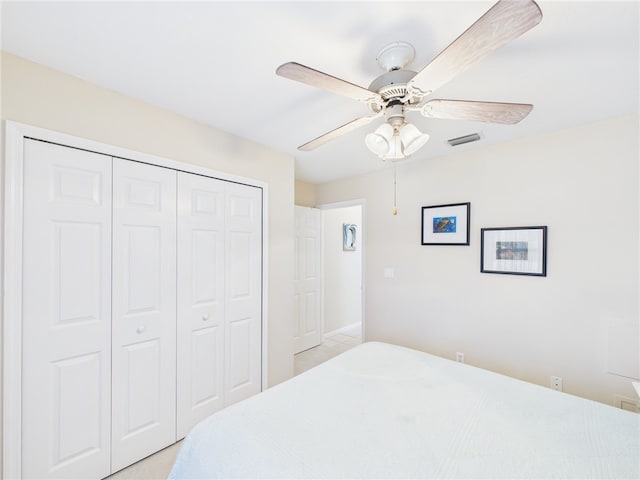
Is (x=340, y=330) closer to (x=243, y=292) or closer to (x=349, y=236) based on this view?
(x=349, y=236)

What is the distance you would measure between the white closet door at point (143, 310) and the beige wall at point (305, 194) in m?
2.04

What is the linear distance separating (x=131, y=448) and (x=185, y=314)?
852mm

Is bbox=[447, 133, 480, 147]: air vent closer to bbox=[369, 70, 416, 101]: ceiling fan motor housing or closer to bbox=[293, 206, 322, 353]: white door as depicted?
bbox=[369, 70, 416, 101]: ceiling fan motor housing

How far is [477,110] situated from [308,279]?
2985 mm

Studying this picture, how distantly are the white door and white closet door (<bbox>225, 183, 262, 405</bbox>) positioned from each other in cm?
122

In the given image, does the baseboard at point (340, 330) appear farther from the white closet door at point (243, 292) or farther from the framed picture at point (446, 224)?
the framed picture at point (446, 224)

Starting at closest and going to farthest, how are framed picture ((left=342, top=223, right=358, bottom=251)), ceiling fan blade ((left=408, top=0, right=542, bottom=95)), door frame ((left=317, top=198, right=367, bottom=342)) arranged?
ceiling fan blade ((left=408, top=0, right=542, bottom=95)) < door frame ((left=317, top=198, right=367, bottom=342)) < framed picture ((left=342, top=223, right=358, bottom=251))

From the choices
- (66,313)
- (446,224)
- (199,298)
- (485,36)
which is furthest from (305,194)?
(485,36)

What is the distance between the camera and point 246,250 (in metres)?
2.42

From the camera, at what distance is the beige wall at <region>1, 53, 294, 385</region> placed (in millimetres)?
1438

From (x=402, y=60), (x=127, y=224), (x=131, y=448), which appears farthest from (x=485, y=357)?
(x=127, y=224)

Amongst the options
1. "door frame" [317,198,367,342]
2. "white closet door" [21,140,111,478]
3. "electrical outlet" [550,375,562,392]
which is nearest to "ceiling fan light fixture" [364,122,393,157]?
"white closet door" [21,140,111,478]

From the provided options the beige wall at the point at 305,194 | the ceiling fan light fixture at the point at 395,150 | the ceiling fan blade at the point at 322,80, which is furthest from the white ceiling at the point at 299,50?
the beige wall at the point at 305,194

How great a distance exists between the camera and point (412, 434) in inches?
43.3
